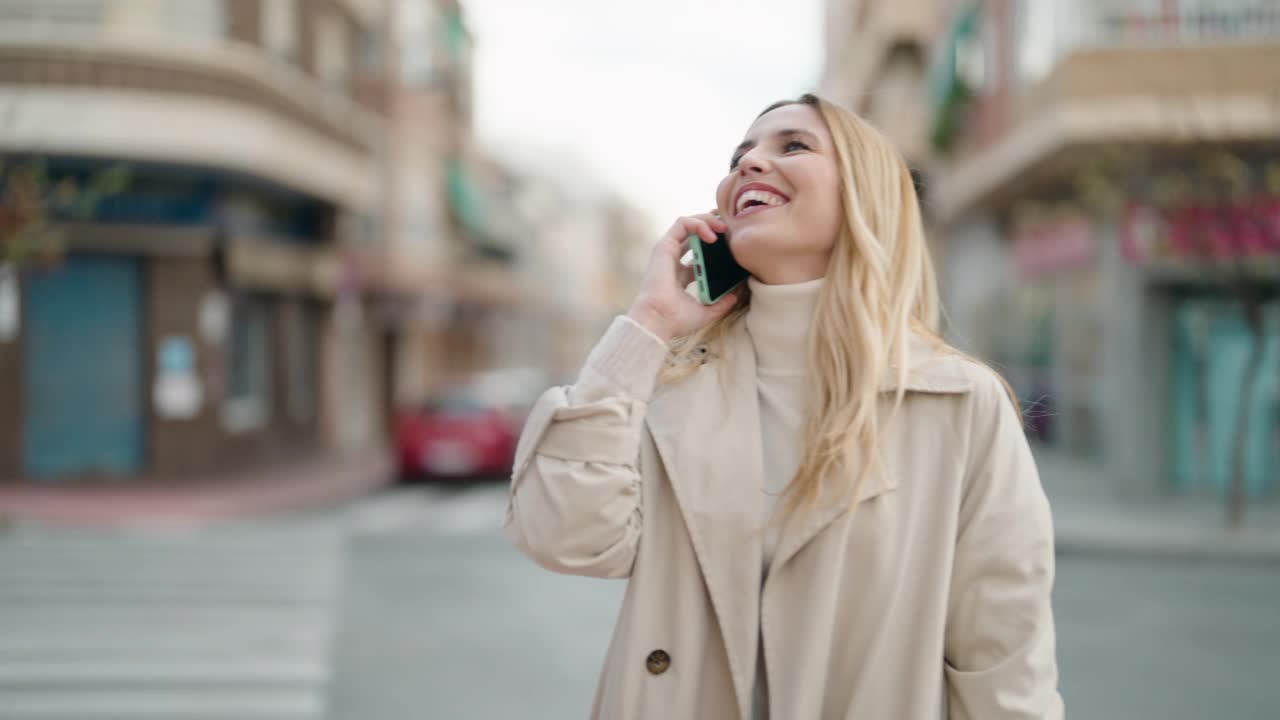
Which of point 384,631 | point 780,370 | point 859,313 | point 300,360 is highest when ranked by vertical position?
point 859,313

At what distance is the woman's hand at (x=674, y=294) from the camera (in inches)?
75.9

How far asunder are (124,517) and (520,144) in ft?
177

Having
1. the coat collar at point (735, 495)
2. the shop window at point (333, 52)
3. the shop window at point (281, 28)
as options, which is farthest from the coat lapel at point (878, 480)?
the shop window at point (333, 52)

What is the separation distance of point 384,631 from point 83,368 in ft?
34.7

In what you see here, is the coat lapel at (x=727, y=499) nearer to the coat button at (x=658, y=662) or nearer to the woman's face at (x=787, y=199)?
the coat button at (x=658, y=662)

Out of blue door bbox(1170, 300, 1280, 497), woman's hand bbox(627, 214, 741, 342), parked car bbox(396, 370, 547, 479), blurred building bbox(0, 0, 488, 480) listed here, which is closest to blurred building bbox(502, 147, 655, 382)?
blurred building bbox(0, 0, 488, 480)

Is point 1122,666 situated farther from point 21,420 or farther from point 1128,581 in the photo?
point 21,420

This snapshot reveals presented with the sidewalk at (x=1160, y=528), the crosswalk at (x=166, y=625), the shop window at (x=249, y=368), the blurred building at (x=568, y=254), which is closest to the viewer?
the crosswalk at (x=166, y=625)

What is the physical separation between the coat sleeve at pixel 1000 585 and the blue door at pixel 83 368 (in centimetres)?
1588

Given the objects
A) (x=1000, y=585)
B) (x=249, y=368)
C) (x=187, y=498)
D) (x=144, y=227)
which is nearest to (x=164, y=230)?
(x=144, y=227)

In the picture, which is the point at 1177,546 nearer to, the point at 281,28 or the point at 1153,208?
the point at 1153,208

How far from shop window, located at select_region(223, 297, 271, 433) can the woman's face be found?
1635 centimetres

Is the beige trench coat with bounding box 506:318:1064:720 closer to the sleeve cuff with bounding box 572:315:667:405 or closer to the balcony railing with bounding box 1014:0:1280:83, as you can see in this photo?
the sleeve cuff with bounding box 572:315:667:405

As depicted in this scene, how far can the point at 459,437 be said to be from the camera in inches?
632
